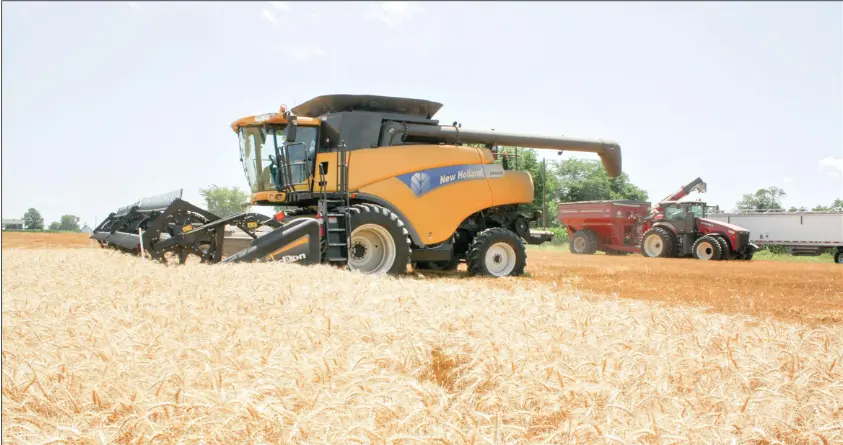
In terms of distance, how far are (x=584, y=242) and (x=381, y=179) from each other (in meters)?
13.9

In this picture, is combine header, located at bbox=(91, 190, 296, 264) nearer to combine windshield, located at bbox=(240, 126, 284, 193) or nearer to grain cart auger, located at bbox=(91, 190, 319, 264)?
grain cart auger, located at bbox=(91, 190, 319, 264)

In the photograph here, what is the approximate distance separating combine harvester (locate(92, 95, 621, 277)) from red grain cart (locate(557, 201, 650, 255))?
10.8 m

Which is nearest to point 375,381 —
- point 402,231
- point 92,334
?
point 92,334

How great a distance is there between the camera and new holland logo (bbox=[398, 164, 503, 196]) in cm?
1032

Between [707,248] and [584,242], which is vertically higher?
[584,242]

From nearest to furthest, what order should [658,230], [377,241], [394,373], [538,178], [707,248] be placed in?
[394,373], [377,241], [707,248], [658,230], [538,178]

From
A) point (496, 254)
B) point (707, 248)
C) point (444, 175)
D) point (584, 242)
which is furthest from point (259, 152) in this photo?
point (584, 242)

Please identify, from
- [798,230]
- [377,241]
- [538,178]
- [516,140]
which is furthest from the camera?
[538,178]

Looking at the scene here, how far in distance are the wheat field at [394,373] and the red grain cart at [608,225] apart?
56.7 ft

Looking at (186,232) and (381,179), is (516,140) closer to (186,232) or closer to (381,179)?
(381,179)

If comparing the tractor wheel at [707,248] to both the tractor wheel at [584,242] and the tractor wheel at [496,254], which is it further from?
the tractor wheel at [496,254]

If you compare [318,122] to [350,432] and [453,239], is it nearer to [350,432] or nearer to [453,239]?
[453,239]

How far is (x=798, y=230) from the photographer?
21.9 m

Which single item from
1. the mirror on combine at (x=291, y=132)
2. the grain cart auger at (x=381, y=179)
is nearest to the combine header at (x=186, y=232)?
the grain cart auger at (x=381, y=179)
